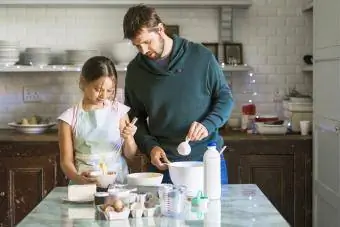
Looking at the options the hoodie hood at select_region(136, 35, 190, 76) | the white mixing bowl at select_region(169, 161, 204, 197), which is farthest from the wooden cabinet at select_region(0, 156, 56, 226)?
the white mixing bowl at select_region(169, 161, 204, 197)

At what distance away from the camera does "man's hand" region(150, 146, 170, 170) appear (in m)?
2.66

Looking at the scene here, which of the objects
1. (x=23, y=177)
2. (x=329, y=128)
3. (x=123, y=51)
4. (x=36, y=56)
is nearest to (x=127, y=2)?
(x=123, y=51)

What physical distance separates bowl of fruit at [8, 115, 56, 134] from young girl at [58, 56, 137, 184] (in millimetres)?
1868

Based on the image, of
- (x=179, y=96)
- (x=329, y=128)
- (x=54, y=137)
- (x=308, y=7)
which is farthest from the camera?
(x=308, y=7)

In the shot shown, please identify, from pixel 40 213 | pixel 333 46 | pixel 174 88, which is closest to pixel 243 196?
pixel 174 88

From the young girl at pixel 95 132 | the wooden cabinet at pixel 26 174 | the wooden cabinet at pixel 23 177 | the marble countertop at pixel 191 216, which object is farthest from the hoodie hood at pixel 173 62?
the wooden cabinet at pixel 23 177

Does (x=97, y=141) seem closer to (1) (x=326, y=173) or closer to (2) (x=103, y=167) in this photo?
(2) (x=103, y=167)

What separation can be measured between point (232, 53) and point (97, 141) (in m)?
2.40

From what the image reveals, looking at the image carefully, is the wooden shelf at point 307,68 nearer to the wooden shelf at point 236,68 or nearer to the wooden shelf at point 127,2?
the wooden shelf at point 236,68

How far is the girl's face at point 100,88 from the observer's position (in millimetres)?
2709

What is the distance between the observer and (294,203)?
4492 millimetres

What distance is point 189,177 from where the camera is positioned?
2436 millimetres

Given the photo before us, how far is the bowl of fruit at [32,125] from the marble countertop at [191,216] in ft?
6.96

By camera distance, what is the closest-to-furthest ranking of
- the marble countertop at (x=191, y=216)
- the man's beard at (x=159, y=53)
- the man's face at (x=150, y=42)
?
the marble countertop at (x=191, y=216)
the man's face at (x=150, y=42)
the man's beard at (x=159, y=53)
